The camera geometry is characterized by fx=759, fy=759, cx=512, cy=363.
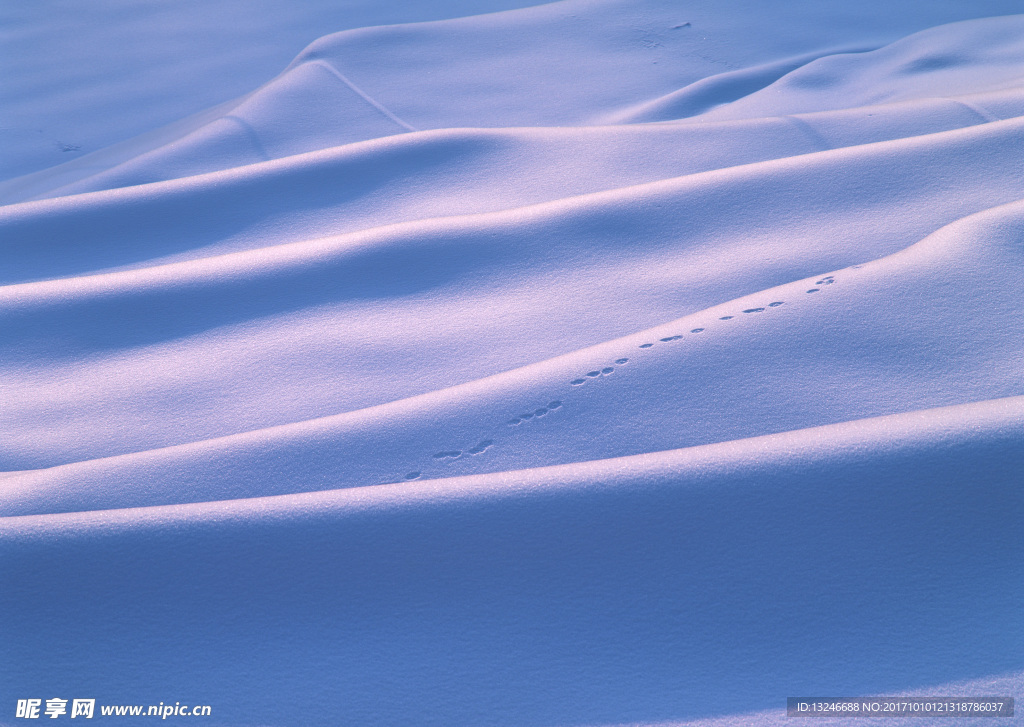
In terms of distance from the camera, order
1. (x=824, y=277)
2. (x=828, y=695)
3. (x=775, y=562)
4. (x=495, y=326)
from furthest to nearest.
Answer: (x=495, y=326) < (x=824, y=277) < (x=775, y=562) < (x=828, y=695)

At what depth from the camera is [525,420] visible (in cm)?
163

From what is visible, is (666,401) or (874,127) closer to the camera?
Result: (666,401)

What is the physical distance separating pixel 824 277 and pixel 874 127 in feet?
4.54

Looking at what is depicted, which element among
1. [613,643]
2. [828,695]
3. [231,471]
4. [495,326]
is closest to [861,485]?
[828,695]

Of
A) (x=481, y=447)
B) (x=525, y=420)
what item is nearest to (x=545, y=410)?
(x=525, y=420)

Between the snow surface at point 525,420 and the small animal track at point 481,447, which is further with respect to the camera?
the small animal track at point 481,447

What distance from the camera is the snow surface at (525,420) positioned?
1.24 m

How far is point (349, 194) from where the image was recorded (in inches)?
114

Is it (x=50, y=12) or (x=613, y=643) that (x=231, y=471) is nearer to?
(x=613, y=643)

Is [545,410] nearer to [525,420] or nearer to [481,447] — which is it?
[525,420]

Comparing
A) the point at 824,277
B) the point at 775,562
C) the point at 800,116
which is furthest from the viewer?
the point at 800,116

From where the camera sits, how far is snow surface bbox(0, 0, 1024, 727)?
4.06 ft

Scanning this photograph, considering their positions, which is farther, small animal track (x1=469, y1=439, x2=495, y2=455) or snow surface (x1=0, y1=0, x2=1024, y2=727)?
small animal track (x1=469, y1=439, x2=495, y2=455)

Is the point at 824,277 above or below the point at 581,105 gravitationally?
below
